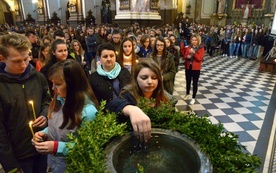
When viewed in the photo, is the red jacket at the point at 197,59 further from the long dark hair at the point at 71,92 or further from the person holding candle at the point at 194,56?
the long dark hair at the point at 71,92

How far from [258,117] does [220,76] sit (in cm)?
367

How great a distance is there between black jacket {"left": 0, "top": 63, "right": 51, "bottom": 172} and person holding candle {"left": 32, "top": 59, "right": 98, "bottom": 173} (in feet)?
1.03

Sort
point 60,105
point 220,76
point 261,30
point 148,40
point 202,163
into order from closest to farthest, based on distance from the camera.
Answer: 1. point 202,163
2. point 60,105
3. point 148,40
4. point 220,76
5. point 261,30

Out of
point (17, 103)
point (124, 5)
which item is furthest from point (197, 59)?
point (124, 5)

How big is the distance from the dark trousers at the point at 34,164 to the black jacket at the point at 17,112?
0.22ft

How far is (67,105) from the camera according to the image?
150 centimetres

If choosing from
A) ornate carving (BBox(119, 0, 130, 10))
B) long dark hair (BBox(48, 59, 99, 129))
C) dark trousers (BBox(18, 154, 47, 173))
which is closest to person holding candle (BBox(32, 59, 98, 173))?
long dark hair (BBox(48, 59, 99, 129))

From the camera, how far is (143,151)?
1.17 metres

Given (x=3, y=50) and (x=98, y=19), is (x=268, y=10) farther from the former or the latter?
(x=3, y=50)

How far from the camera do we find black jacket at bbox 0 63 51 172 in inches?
64.3

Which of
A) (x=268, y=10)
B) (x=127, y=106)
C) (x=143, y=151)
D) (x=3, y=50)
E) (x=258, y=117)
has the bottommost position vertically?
(x=258, y=117)

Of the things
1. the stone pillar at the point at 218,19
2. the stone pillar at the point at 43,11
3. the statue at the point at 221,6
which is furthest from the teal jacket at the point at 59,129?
the stone pillar at the point at 43,11

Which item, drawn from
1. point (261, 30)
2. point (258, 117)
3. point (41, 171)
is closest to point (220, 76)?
point (258, 117)

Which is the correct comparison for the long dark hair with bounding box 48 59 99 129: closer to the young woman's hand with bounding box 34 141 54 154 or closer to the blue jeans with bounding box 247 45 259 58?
the young woman's hand with bounding box 34 141 54 154
